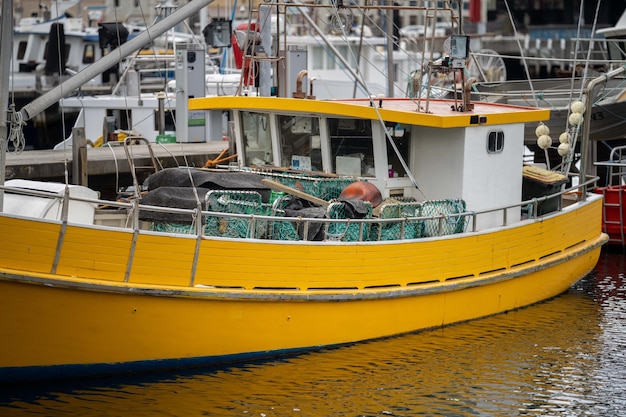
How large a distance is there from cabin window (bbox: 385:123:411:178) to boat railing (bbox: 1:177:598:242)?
2.51 feet

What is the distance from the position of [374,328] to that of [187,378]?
240 centimetres

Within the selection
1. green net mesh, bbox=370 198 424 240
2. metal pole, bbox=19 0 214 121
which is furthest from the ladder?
metal pole, bbox=19 0 214 121

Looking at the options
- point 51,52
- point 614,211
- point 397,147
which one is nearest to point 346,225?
point 397,147

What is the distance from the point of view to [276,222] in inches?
458

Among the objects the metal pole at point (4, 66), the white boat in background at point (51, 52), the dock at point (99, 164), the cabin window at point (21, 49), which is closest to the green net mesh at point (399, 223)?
the metal pole at point (4, 66)

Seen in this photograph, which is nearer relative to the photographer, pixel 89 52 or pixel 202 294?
pixel 202 294

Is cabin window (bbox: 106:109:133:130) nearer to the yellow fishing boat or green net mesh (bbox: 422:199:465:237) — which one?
the yellow fishing boat

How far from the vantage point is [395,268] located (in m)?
12.3

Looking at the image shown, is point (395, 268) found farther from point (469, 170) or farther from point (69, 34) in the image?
point (69, 34)

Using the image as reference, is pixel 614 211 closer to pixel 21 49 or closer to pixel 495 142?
pixel 495 142

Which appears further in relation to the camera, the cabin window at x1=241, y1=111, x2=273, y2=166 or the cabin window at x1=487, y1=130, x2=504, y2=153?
the cabin window at x1=241, y1=111, x2=273, y2=166

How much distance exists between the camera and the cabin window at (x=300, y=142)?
13539 millimetres

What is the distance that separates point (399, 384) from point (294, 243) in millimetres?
1813

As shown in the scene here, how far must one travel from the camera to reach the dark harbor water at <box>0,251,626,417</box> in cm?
1045
